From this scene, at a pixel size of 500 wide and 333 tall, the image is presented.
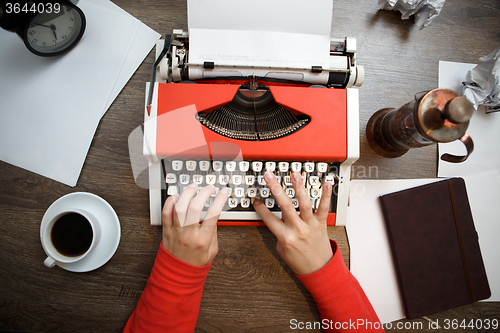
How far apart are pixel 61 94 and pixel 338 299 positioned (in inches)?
44.1

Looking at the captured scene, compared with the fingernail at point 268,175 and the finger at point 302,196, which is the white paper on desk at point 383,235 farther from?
the fingernail at point 268,175

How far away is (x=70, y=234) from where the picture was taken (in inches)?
31.1

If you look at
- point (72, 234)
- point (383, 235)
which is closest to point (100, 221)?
point (72, 234)

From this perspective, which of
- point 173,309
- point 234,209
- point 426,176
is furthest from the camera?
point 426,176

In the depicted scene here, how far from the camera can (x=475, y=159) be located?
96cm

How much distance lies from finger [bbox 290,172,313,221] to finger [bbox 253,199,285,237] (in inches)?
2.9

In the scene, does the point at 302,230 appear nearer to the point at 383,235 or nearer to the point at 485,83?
the point at 383,235

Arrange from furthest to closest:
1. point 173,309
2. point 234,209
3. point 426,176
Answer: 1. point 426,176
2. point 234,209
3. point 173,309

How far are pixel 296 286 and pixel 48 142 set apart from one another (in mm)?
978

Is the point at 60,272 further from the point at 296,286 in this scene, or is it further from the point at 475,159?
the point at 475,159

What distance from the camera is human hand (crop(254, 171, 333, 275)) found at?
0.75 m

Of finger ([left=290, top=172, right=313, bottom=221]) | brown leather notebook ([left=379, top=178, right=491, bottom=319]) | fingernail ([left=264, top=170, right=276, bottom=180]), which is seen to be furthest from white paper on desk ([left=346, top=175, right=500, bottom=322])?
fingernail ([left=264, top=170, right=276, bottom=180])

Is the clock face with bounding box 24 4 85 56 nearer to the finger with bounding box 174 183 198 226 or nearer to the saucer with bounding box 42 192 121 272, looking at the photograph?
the saucer with bounding box 42 192 121 272

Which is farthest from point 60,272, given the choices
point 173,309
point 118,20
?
point 118,20
